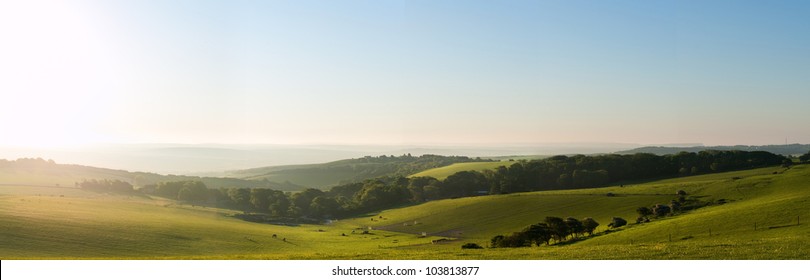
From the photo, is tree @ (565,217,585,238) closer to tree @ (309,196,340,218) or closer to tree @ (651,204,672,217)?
tree @ (651,204,672,217)

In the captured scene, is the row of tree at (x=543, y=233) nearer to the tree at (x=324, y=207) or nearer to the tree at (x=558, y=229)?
the tree at (x=558, y=229)

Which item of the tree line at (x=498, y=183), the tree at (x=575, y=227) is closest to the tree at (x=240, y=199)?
the tree line at (x=498, y=183)

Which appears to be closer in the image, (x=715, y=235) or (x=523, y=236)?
(x=715, y=235)

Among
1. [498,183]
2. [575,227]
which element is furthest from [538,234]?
[498,183]

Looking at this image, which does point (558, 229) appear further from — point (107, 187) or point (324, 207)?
point (107, 187)

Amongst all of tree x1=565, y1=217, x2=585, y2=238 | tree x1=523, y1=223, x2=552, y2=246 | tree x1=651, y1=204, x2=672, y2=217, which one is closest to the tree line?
tree x1=651, y1=204, x2=672, y2=217

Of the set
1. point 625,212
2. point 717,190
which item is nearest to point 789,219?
point 625,212

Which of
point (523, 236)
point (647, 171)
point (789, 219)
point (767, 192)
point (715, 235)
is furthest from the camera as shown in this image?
point (647, 171)

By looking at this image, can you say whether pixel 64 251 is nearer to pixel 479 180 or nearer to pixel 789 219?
pixel 789 219
